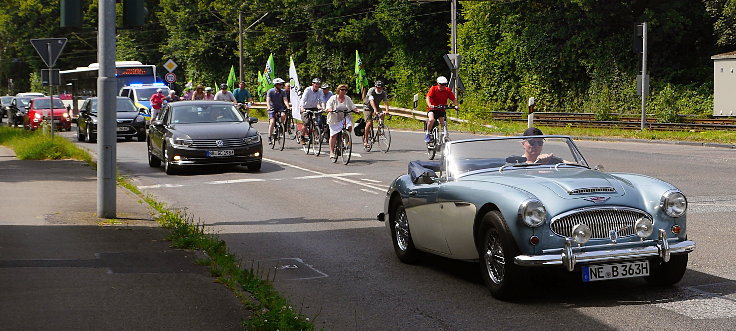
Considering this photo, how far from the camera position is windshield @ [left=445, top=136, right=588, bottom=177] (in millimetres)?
9430

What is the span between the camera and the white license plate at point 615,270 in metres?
7.86

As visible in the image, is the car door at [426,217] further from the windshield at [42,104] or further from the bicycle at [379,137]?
the windshield at [42,104]

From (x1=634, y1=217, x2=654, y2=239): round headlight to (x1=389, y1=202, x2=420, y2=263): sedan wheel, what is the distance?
8.13 feet

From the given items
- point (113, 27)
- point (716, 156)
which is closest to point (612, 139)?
point (716, 156)

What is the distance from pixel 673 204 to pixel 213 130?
48.9 ft

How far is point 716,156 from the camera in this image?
24.3m

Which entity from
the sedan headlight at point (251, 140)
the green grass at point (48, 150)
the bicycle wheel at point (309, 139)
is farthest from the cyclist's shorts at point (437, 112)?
the green grass at point (48, 150)

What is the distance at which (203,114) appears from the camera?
75.8 feet

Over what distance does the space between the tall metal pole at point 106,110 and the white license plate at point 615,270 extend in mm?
6914

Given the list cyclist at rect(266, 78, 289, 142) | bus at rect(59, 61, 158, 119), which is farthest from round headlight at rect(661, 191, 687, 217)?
bus at rect(59, 61, 158, 119)

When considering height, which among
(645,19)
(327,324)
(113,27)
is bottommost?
(327,324)

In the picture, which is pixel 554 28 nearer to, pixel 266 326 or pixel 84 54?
pixel 266 326

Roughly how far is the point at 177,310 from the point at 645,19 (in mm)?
40565

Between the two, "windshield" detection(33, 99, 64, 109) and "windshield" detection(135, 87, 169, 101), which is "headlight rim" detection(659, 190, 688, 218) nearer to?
"windshield" detection(135, 87, 169, 101)
